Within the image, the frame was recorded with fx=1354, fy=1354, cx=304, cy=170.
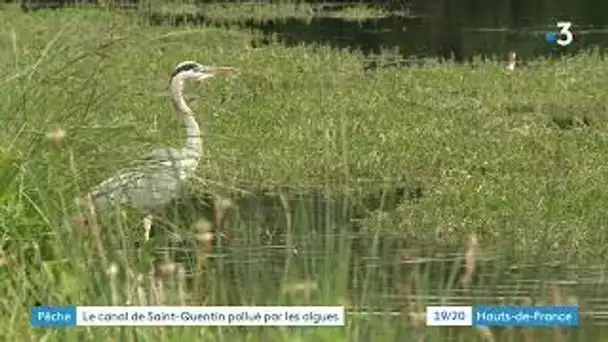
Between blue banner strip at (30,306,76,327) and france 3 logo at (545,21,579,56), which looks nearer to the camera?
blue banner strip at (30,306,76,327)

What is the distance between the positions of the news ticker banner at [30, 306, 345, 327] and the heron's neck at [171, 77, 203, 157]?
2.19m

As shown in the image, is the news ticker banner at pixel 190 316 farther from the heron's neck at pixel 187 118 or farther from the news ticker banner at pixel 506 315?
the heron's neck at pixel 187 118

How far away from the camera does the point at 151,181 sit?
23.8ft

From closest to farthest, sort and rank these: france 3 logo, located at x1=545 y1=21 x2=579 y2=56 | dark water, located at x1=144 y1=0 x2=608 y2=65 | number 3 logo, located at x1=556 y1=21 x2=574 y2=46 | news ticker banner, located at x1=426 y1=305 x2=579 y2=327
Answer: news ticker banner, located at x1=426 y1=305 x2=579 y2=327, france 3 logo, located at x1=545 y1=21 x2=579 y2=56, dark water, located at x1=144 y1=0 x2=608 y2=65, number 3 logo, located at x1=556 y1=21 x2=574 y2=46

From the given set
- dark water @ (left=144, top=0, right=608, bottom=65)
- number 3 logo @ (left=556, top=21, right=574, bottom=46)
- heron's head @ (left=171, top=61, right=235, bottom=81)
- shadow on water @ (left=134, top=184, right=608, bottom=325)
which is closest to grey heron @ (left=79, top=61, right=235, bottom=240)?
shadow on water @ (left=134, top=184, right=608, bottom=325)

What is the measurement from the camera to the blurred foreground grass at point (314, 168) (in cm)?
605

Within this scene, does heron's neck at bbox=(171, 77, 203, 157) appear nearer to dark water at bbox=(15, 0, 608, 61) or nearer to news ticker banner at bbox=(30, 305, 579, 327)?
news ticker banner at bbox=(30, 305, 579, 327)

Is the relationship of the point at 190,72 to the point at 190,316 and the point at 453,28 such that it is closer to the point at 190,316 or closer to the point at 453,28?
the point at 190,316

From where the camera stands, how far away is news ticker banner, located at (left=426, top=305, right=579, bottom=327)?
5.16m

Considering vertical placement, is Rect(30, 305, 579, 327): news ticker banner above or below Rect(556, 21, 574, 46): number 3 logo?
above

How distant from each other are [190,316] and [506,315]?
1.21 metres

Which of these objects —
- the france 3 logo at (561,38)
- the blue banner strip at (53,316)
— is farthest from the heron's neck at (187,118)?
the france 3 logo at (561,38)

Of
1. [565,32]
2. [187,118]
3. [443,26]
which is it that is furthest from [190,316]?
[443,26]

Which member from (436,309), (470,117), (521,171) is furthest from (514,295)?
(470,117)
